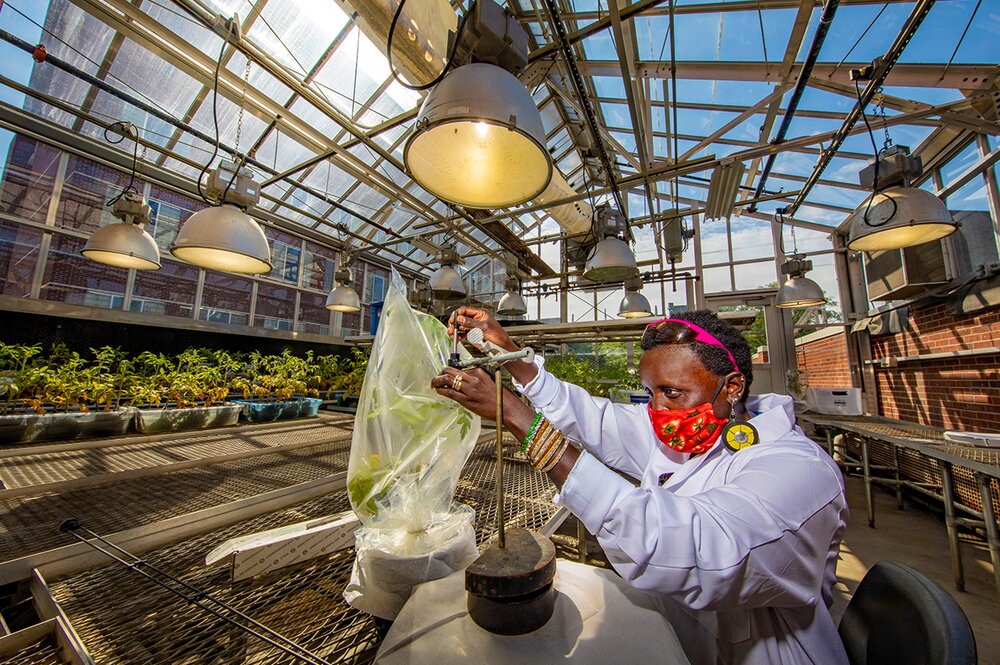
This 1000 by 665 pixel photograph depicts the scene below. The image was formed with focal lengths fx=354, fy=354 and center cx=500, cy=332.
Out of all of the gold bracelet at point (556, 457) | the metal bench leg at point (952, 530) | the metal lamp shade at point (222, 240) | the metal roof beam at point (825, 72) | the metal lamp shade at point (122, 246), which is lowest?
the metal bench leg at point (952, 530)

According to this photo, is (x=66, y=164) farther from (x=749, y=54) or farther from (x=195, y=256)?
(x=749, y=54)

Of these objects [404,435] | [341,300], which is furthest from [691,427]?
[341,300]

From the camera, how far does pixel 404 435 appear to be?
88 cm

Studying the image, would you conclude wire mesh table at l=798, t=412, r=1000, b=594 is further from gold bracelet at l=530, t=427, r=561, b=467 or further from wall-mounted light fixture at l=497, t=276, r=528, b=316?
wall-mounted light fixture at l=497, t=276, r=528, b=316

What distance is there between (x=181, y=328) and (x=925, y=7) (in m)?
7.58

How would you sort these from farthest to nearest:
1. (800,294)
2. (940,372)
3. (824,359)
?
(824,359)
(800,294)
(940,372)

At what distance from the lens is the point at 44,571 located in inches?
33.5

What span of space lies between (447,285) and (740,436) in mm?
3288

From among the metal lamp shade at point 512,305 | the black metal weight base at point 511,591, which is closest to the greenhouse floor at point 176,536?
the black metal weight base at point 511,591

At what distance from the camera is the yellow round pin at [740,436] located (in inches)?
38.0

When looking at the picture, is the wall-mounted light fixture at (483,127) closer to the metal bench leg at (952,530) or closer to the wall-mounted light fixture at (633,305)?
the metal bench leg at (952,530)

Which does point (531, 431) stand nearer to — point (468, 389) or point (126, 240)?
point (468, 389)

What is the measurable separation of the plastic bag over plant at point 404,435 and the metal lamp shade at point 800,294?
554 centimetres

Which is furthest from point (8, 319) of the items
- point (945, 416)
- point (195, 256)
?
point (945, 416)
